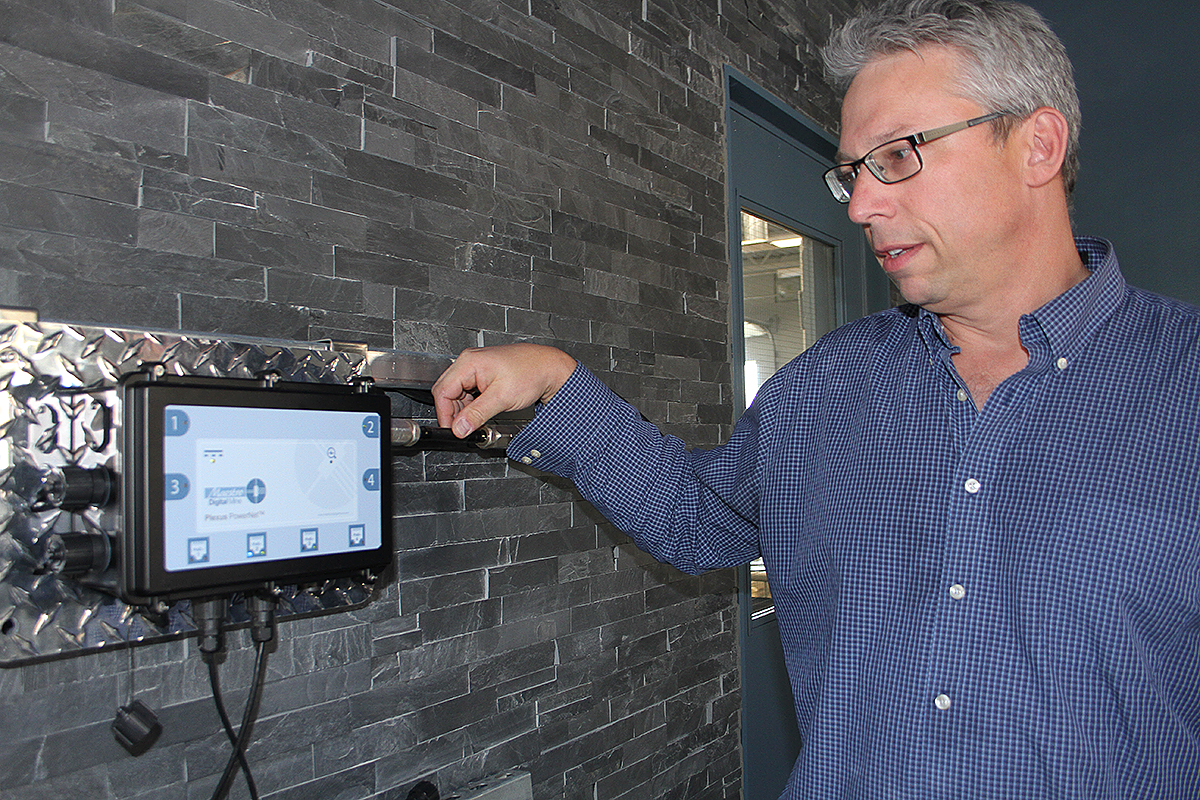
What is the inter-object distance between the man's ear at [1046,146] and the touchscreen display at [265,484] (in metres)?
0.88

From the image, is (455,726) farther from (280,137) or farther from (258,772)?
(280,137)

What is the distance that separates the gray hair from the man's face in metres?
0.02

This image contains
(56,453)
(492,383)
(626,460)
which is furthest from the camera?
(626,460)

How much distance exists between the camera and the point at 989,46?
1.06m

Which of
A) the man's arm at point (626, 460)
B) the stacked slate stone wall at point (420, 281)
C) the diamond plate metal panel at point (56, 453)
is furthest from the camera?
the man's arm at point (626, 460)

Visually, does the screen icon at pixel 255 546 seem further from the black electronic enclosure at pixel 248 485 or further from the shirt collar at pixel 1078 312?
the shirt collar at pixel 1078 312

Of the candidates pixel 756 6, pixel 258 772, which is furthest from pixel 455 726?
pixel 756 6

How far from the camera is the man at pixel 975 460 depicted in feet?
3.09

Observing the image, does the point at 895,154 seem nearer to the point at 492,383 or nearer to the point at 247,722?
the point at 492,383

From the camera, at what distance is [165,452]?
2.76 feet

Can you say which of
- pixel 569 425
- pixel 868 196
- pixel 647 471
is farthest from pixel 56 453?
pixel 868 196

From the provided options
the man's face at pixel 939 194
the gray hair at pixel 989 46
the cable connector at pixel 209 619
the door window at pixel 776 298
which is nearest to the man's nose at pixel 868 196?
the man's face at pixel 939 194

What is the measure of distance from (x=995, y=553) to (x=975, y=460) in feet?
0.37

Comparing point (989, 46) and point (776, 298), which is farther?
point (776, 298)
